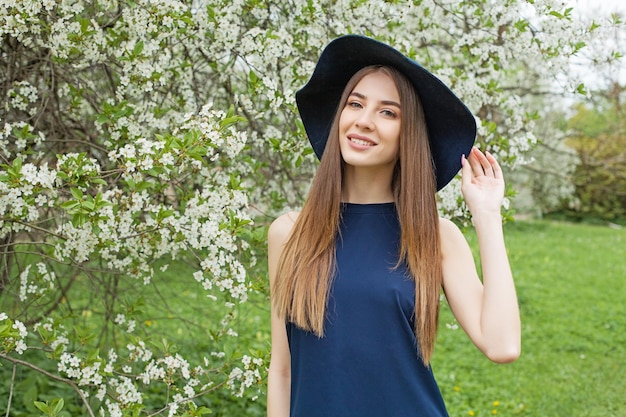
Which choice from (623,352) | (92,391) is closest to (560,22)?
(92,391)

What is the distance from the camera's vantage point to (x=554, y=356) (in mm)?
6289

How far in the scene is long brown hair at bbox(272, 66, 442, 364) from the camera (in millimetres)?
1829

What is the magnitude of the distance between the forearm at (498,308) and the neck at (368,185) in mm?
348

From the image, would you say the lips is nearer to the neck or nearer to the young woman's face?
the young woman's face

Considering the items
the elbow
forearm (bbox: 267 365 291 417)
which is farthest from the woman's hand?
forearm (bbox: 267 365 291 417)

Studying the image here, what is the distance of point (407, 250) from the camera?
6.13 ft

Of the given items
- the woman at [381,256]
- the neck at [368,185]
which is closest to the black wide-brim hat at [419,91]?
the woman at [381,256]

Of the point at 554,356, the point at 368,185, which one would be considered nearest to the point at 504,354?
the point at 368,185

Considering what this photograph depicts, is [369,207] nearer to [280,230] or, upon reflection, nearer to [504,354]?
[280,230]

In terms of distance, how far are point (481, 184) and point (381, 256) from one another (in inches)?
12.1

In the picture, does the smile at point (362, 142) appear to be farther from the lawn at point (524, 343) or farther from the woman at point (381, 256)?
the lawn at point (524, 343)

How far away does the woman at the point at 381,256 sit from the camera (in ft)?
5.87

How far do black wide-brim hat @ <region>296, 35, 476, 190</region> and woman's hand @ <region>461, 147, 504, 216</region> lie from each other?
0.19ft

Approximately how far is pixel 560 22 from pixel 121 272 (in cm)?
232
